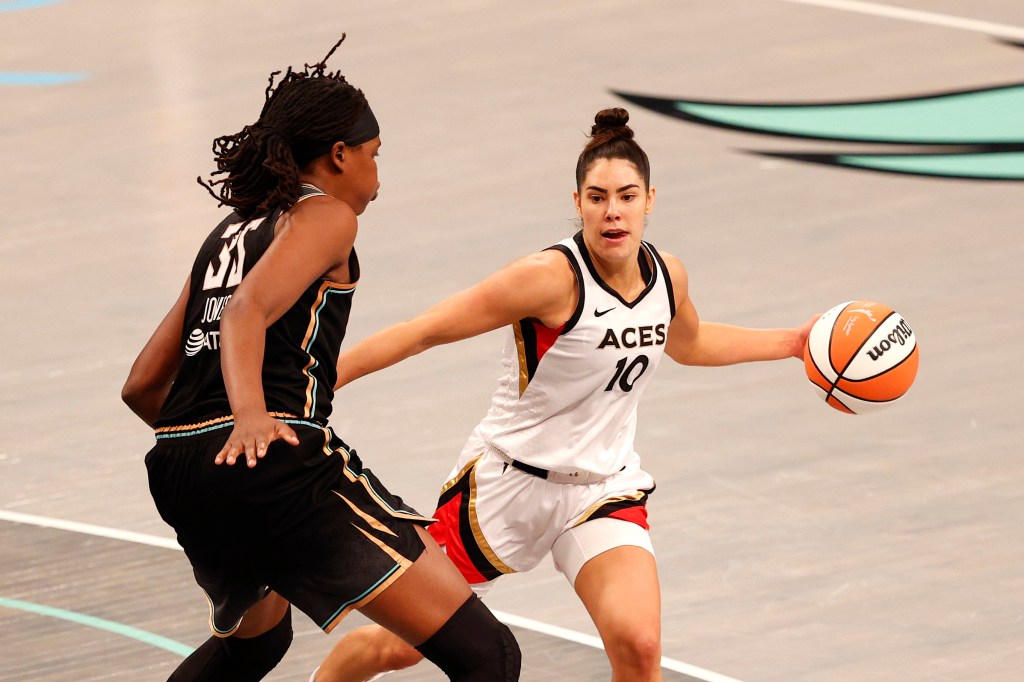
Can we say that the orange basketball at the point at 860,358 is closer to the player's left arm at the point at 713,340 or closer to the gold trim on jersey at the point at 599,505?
the player's left arm at the point at 713,340

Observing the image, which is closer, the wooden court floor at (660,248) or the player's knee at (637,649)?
the player's knee at (637,649)

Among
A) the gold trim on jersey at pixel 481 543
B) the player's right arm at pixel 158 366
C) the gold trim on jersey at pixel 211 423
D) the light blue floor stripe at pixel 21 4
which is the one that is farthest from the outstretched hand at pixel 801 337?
the light blue floor stripe at pixel 21 4

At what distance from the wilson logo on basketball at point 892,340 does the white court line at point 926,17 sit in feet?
28.0

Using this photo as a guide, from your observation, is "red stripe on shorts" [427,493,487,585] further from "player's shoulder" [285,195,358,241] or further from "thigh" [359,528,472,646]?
"player's shoulder" [285,195,358,241]

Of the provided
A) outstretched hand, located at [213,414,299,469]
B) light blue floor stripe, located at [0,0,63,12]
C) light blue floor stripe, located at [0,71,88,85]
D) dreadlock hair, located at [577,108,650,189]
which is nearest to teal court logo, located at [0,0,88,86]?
light blue floor stripe, located at [0,71,88,85]

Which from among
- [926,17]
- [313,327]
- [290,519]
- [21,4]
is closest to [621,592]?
[290,519]

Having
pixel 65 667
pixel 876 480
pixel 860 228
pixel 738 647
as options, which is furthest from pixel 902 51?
pixel 65 667

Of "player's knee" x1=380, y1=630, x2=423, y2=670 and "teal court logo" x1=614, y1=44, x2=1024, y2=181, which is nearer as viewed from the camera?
"player's knee" x1=380, y1=630, x2=423, y2=670

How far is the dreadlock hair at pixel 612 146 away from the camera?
5809 millimetres

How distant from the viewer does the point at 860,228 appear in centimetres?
1085

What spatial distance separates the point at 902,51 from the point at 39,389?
24.8ft

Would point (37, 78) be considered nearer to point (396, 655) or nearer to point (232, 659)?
point (396, 655)

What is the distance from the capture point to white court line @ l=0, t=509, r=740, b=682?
6465 mm

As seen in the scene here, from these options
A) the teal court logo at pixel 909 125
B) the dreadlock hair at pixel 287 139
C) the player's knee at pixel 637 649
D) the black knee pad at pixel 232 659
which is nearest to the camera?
the dreadlock hair at pixel 287 139
